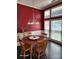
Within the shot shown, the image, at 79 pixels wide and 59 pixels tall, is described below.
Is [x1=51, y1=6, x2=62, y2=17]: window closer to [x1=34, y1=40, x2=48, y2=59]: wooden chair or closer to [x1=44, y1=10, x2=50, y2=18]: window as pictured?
[x1=44, y1=10, x2=50, y2=18]: window

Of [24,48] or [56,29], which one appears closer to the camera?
[24,48]

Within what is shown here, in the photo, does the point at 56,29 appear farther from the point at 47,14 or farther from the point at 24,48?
the point at 24,48

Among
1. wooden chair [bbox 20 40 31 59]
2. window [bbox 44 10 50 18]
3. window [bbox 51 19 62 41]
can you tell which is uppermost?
window [bbox 44 10 50 18]

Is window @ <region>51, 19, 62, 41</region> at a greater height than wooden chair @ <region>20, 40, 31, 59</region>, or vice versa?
window @ <region>51, 19, 62, 41</region>

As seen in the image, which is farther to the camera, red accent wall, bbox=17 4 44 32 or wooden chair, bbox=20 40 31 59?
red accent wall, bbox=17 4 44 32

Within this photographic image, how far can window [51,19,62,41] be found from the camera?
24.4ft

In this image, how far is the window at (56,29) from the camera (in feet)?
24.4

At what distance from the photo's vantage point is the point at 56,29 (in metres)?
7.85

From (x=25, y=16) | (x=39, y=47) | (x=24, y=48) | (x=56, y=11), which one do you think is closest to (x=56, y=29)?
(x=56, y=11)

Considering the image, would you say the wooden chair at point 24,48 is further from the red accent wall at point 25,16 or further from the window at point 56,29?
the window at point 56,29

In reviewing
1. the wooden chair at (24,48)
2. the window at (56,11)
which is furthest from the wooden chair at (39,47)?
the window at (56,11)

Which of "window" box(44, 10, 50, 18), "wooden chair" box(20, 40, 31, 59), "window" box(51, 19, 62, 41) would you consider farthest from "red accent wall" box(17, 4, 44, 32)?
"wooden chair" box(20, 40, 31, 59)

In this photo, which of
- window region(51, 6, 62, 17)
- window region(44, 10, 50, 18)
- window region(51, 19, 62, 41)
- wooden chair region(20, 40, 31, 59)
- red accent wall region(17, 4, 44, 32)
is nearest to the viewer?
wooden chair region(20, 40, 31, 59)
